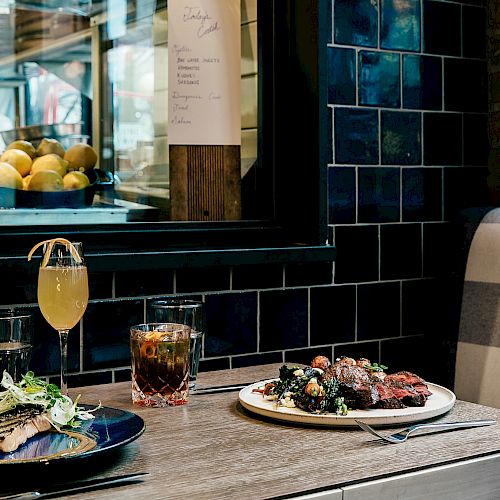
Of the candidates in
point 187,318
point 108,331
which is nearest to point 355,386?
point 187,318

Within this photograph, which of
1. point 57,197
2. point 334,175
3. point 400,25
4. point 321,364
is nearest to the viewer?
point 321,364

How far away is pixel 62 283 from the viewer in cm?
158

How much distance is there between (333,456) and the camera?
1.33m

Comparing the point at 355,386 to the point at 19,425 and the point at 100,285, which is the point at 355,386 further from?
the point at 100,285

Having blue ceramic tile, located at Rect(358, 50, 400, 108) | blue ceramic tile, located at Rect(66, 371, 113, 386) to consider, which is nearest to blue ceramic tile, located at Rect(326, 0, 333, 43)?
blue ceramic tile, located at Rect(358, 50, 400, 108)

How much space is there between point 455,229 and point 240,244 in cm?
59

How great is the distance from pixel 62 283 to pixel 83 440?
362 mm

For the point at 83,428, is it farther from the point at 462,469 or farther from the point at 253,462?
the point at 462,469

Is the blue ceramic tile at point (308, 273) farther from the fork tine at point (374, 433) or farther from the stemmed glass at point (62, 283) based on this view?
the fork tine at point (374, 433)

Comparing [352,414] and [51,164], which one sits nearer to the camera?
[352,414]

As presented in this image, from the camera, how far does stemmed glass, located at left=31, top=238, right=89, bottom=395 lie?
1577 mm

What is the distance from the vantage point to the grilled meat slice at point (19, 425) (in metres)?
1.25

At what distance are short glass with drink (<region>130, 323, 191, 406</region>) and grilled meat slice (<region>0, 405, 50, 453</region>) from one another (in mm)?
303

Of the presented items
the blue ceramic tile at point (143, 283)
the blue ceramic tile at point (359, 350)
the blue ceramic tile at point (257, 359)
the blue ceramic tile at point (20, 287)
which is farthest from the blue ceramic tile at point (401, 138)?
the blue ceramic tile at point (20, 287)
